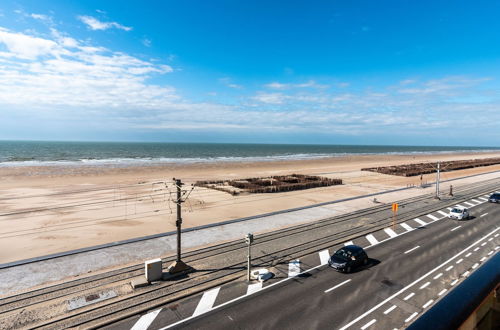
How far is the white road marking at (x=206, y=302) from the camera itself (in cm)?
1570

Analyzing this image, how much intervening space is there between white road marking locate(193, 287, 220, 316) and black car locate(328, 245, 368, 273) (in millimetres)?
8452

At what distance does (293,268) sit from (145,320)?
1037 centimetres

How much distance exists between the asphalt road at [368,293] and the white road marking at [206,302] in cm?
40

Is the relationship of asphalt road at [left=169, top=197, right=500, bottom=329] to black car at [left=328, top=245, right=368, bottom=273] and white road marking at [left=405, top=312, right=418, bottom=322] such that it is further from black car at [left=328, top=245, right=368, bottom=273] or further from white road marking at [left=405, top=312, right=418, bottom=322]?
black car at [left=328, top=245, right=368, bottom=273]

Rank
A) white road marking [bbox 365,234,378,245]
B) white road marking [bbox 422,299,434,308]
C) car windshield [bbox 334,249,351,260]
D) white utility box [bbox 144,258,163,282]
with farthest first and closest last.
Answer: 1. white road marking [bbox 365,234,378,245]
2. car windshield [bbox 334,249,351,260]
3. white utility box [bbox 144,258,163,282]
4. white road marking [bbox 422,299,434,308]

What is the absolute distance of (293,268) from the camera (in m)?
20.7

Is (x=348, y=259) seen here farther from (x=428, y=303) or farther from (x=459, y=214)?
(x=459, y=214)

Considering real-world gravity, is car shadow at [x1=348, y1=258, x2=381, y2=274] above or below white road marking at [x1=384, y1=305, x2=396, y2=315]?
above

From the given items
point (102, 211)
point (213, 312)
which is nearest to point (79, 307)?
point (213, 312)

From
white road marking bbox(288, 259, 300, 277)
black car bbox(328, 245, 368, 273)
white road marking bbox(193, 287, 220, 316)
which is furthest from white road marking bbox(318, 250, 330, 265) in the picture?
white road marking bbox(193, 287, 220, 316)

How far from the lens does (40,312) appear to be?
1547 centimetres

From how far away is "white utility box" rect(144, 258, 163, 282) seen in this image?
18.6 meters

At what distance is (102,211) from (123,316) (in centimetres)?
2475

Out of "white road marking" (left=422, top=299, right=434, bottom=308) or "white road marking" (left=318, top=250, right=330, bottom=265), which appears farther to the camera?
"white road marking" (left=318, top=250, right=330, bottom=265)
